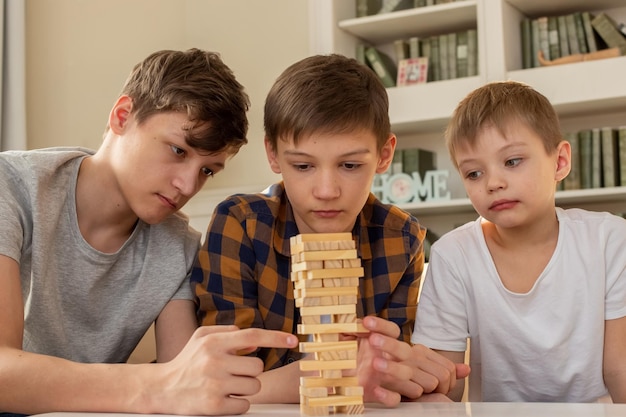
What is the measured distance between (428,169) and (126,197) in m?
2.41

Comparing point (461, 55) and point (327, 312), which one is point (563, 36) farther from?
point (327, 312)

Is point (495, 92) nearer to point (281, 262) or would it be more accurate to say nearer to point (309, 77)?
point (309, 77)

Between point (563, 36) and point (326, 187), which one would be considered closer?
point (326, 187)

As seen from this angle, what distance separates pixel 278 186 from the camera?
1.64m

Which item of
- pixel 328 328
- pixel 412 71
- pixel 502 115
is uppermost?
pixel 412 71

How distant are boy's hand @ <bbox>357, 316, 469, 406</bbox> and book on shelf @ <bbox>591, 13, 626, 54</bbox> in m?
2.56

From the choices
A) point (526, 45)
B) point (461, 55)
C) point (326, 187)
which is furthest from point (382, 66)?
point (326, 187)

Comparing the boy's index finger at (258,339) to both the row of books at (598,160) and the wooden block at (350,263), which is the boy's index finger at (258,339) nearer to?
the wooden block at (350,263)

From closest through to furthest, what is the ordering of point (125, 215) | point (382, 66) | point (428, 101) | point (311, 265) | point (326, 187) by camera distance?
point (311, 265)
point (326, 187)
point (125, 215)
point (428, 101)
point (382, 66)

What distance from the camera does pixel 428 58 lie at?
373 cm

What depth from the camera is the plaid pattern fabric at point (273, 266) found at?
146 cm

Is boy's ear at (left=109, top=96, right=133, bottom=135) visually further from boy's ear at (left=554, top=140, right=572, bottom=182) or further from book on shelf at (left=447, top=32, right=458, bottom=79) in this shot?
book on shelf at (left=447, top=32, right=458, bottom=79)

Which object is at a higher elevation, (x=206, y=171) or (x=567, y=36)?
(x=567, y=36)

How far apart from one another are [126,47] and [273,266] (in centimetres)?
241
